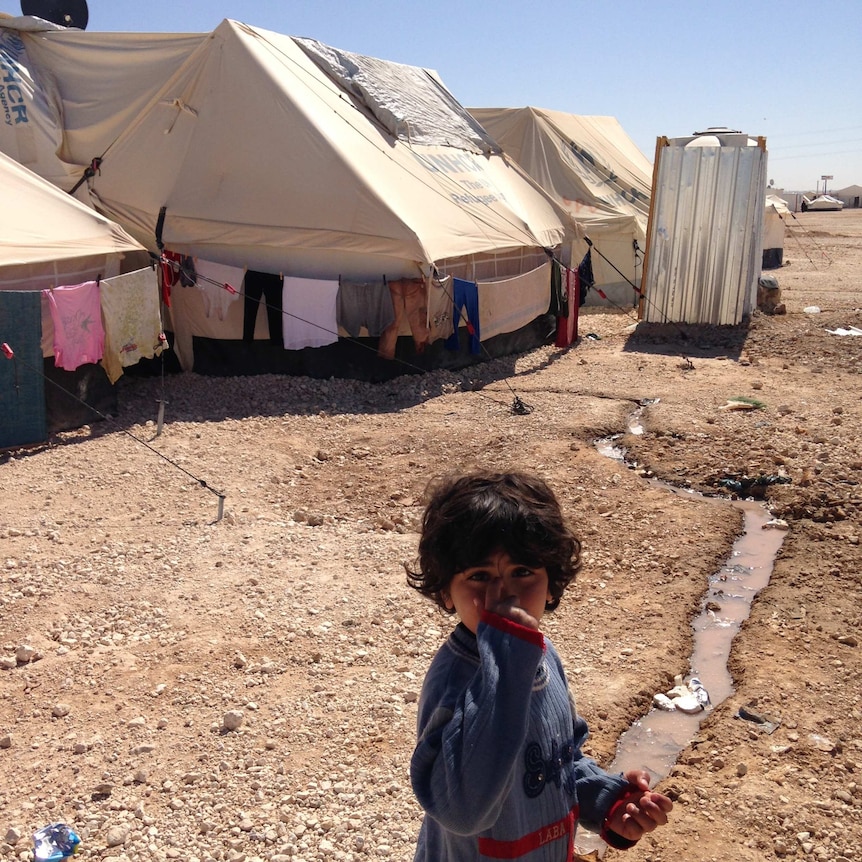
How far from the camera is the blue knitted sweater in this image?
1.50 meters

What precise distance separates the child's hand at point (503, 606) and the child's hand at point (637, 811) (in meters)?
0.48

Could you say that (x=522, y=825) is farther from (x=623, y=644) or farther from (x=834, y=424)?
(x=834, y=424)

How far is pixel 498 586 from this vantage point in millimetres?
1649

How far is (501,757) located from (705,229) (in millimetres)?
12453

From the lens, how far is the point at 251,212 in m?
9.72

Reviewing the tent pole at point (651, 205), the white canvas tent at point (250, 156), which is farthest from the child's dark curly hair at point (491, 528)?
the tent pole at point (651, 205)

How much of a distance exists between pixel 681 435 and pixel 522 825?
6.51 meters

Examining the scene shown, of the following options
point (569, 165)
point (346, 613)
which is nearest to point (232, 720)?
point (346, 613)

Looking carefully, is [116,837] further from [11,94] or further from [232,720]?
[11,94]

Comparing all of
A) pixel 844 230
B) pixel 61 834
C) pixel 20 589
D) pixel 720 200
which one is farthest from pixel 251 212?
pixel 844 230

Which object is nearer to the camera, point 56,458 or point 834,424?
point 56,458

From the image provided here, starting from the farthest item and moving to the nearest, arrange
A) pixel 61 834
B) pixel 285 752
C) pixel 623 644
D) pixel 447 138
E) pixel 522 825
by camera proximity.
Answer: pixel 447 138 → pixel 623 644 → pixel 285 752 → pixel 61 834 → pixel 522 825

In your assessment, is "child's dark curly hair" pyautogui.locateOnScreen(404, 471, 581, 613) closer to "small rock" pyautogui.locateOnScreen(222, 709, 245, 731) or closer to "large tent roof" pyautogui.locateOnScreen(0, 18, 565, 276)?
"small rock" pyautogui.locateOnScreen(222, 709, 245, 731)

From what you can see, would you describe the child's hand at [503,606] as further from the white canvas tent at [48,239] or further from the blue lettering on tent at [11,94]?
the blue lettering on tent at [11,94]
